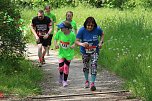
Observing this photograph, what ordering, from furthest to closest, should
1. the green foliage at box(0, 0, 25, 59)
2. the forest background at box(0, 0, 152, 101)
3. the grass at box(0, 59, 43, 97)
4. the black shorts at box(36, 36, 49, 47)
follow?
the black shorts at box(36, 36, 49, 47), the green foliage at box(0, 0, 25, 59), the forest background at box(0, 0, 152, 101), the grass at box(0, 59, 43, 97)

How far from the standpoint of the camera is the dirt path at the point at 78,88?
7.73 metres

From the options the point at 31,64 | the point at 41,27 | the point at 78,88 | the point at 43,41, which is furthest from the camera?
the point at 43,41

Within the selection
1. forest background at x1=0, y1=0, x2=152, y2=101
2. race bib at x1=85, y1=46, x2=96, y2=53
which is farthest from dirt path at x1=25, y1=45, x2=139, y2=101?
race bib at x1=85, y1=46, x2=96, y2=53

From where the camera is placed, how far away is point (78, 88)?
8742mm

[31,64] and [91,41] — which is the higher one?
[91,41]

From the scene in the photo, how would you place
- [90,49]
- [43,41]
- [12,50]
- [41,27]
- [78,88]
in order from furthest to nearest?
[43,41] → [41,27] → [12,50] → [78,88] → [90,49]

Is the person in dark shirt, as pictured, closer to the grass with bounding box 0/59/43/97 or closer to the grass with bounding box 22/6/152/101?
the grass with bounding box 0/59/43/97

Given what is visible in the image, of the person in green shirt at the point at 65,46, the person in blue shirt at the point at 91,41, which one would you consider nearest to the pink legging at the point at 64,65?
the person in green shirt at the point at 65,46

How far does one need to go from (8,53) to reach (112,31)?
19.8 ft

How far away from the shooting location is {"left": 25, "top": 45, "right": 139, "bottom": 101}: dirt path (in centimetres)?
773

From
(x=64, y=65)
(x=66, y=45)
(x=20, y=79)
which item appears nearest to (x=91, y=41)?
(x=66, y=45)

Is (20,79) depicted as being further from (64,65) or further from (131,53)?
(131,53)

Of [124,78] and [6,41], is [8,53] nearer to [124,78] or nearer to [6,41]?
[6,41]

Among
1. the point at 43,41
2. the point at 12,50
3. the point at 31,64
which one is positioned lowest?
the point at 31,64
